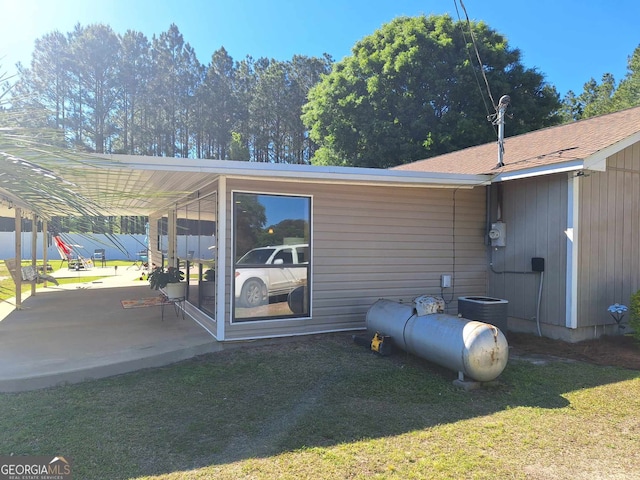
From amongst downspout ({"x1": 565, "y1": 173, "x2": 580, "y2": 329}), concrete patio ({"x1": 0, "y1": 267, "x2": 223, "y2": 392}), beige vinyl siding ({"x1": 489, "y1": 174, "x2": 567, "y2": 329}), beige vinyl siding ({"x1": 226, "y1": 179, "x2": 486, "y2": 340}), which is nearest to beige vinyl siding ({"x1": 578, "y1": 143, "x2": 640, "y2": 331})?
downspout ({"x1": 565, "y1": 173, "x2": 580, "y2": 329})

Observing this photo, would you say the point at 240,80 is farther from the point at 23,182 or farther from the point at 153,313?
the point at 23,182

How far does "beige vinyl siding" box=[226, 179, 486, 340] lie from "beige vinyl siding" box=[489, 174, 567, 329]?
45cm

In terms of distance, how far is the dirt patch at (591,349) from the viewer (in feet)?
17.1

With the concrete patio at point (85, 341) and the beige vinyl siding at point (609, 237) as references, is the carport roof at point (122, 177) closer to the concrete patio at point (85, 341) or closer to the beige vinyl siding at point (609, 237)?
the beige vinyl siding at point (609, 237)

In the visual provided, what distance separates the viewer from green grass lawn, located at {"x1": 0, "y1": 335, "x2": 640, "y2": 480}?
2.77m

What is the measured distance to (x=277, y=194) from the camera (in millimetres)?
5844

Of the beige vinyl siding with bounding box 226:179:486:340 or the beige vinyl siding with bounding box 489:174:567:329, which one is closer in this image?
the beige vinyl siding with bounding box 489:174:567:329

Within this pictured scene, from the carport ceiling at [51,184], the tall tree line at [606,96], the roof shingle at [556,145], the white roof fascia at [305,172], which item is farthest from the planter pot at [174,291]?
the tall tree line at [606,96]

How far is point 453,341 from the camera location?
4215mm

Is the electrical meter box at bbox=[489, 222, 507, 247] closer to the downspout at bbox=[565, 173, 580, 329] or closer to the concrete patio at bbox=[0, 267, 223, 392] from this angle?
the downspout at bbox=[565, 173, 580, 329]

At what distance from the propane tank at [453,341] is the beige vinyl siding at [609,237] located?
2.38 meters

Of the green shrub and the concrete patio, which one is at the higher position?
the green shrub

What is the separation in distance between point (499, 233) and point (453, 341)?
322 cm

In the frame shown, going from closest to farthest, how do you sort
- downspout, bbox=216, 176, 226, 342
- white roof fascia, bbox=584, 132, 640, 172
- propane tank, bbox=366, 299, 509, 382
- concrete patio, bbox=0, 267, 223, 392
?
propane tank, bbox=366, 299, 509, 382 → concrete patio, bbox=0, 267, 223, 392 → white roof fascia, bbox=584, 132, 640, 172 → downspout, bbox=216, 176, 226, 342
